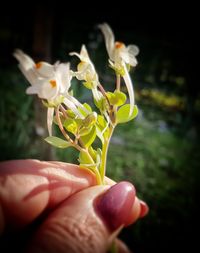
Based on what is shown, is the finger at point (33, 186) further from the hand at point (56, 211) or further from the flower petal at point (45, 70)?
the flower petal at point (45, 70)

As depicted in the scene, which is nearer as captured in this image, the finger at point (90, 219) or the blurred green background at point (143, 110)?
the finger at point (90, 219)

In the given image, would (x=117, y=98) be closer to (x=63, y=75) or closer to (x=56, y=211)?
(x=63, y=75)

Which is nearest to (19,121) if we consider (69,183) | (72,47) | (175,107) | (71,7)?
(72,47)

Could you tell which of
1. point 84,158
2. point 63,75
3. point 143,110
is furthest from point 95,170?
point 143,110

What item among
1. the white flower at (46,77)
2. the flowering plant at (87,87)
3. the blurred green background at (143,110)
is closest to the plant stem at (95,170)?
the flowering plant at (87,87)

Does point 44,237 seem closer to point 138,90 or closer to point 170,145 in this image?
point 170,145

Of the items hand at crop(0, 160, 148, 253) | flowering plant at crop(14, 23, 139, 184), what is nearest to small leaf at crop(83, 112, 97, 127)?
flowering plant at crop(14, 23, 139, 184)

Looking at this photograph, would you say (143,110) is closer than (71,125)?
No

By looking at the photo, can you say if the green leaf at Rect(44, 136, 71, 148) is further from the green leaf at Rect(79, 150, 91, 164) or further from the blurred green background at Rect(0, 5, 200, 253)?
the blurred green background at Rect(0, 5, 200, 253)
